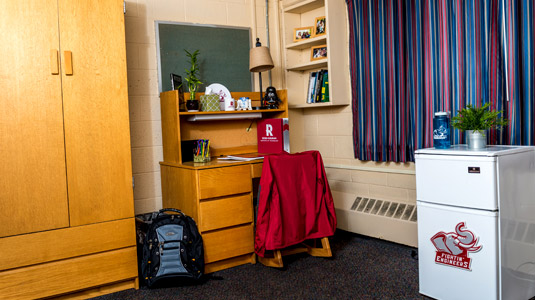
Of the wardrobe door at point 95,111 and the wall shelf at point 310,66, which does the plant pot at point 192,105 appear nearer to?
the wardrobe door at point 95,111

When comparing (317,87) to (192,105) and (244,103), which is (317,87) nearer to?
(244,103)

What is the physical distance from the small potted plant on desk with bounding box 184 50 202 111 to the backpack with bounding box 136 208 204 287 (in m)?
0.83

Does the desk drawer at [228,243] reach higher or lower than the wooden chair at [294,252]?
higher

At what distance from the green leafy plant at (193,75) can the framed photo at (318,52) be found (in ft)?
3.35

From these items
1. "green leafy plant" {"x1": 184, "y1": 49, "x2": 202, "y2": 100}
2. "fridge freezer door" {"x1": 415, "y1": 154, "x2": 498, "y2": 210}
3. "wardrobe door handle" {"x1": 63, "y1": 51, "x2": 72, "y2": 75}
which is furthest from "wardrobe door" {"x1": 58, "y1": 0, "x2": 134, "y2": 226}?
"fridge freezer door" {"x1": 415, "y1": 154, "x2": 498, "y2": 210}

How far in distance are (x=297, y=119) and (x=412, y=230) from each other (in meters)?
1.49

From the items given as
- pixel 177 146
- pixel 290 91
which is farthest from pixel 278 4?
pixel 177 146

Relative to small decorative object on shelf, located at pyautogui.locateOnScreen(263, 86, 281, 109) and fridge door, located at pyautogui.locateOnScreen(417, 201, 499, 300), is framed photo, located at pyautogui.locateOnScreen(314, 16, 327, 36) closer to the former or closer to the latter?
small decorative object on shelf, located at pyautogui.locateOnScreen(263, 86, 281, 109)

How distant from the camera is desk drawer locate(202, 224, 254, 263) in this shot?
282 centimetres

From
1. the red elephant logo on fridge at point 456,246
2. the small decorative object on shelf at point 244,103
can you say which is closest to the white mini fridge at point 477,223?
the red elephant logo on fridge at point 456,246

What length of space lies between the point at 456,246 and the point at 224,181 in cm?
146

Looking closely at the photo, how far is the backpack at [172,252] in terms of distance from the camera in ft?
8.64

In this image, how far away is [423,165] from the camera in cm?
235

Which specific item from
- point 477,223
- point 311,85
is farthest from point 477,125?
point 311,85
